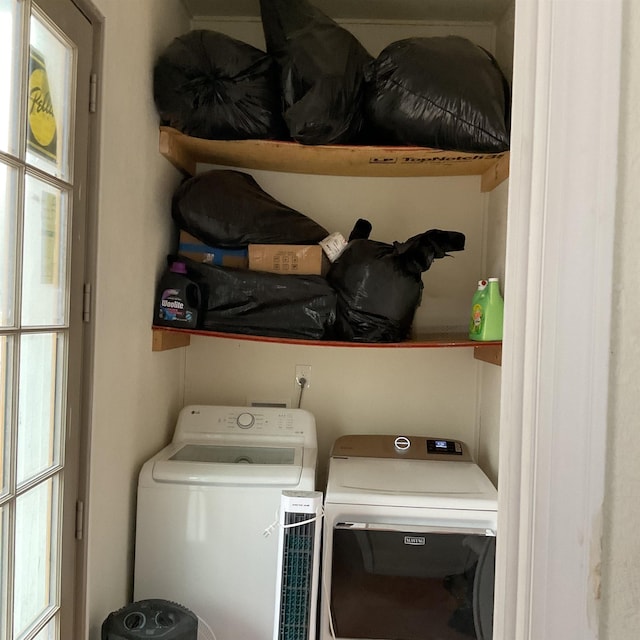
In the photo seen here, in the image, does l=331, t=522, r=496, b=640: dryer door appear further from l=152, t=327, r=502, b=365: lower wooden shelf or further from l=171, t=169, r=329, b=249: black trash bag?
l=171, t=169, r=329, b=249: black trash bag

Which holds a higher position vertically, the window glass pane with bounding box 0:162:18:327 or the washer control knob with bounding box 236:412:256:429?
the window glass pane with bounding box 0:162:18:327

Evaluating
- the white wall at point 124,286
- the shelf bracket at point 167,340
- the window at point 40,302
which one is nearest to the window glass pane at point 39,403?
the window at point 40,302

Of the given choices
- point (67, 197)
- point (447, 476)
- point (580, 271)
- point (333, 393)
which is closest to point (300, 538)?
point (447, 476)

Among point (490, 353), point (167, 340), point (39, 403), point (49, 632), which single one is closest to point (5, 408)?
point (39, 403)

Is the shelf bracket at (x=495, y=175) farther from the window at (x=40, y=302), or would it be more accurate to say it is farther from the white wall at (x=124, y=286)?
the window at (x=40, y=302)

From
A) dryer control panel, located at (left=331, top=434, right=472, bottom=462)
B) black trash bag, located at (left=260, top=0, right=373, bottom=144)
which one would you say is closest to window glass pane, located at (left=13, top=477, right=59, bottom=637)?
dryer control panel, located at (left=331, top=434, right=472, bottom=462)

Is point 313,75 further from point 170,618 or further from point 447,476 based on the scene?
point 170,618

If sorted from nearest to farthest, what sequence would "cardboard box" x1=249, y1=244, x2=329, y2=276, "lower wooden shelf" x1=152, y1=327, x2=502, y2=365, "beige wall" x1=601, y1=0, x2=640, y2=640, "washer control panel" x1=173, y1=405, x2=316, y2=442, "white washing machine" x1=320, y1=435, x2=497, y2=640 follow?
"beige wall" x1=601, y1=0, x2=640, y2=640, "white washing machine" x1=320, y1=435, x2=497, y2=640, "lower wooden shelf" x1=152, y1=327, x2=502, y2=365, "cardboard box" x1=249, y1=244, x2=329, y2=276, "washer control panel" x1=173, y1=405, x2=316, y2=442

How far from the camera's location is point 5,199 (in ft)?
3.60

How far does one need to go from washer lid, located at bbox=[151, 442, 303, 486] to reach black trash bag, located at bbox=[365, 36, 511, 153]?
116 centimetres

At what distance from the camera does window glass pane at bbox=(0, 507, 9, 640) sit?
1111 millimetres

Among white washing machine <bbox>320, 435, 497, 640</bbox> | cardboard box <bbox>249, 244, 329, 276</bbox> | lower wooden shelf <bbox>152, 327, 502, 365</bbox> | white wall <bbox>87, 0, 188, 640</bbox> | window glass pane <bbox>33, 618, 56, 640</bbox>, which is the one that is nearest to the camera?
window glass pane <bbox>33, 618, 56, 640</bbox>

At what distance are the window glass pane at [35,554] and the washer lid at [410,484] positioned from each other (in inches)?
31.7

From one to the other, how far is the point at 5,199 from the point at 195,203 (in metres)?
0.98
